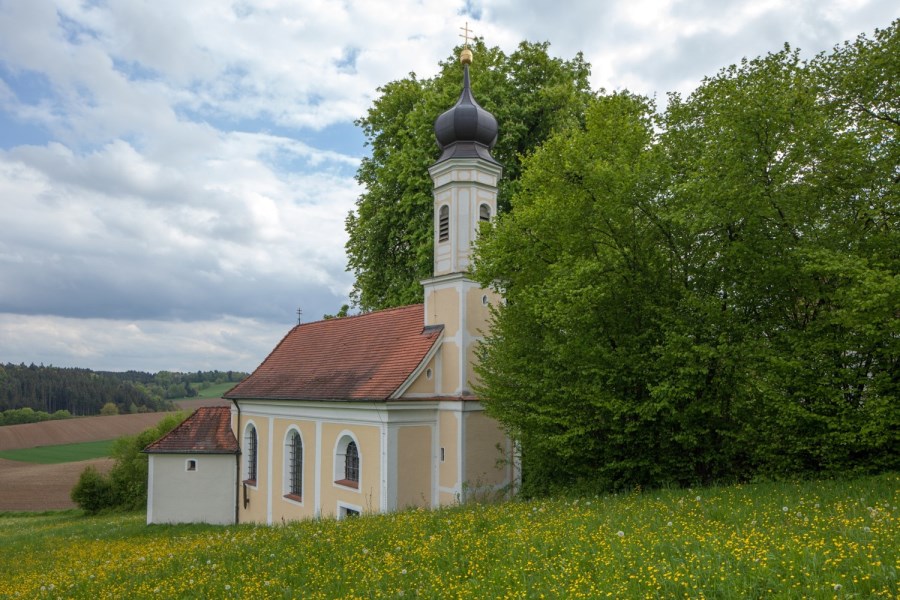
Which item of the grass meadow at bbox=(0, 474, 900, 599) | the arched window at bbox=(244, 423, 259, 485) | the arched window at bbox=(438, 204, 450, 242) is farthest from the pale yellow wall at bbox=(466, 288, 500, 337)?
the arched window at bbox=(244, 423, 259, 485)

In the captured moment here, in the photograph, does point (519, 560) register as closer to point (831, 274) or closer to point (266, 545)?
point (266, 545)

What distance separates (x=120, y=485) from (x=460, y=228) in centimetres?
2853

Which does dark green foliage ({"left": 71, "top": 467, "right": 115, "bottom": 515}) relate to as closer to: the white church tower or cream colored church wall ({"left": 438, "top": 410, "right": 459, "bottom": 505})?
cream colored church wall ({"left": 438, "top": 410, "right": 459, "bottom": 505})

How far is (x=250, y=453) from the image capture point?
24.6 m

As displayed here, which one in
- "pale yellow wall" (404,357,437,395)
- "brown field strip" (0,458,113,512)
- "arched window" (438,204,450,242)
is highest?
"arched window" (438,204,450,242)

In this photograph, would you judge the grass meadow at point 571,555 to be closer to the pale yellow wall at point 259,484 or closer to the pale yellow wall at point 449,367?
the pale yellow wall at point 449,367

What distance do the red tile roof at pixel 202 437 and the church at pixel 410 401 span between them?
265 cm

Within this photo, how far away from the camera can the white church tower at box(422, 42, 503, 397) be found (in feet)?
59.4

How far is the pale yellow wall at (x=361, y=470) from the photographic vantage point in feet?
57.2

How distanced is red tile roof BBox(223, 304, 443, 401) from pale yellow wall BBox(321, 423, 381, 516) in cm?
102

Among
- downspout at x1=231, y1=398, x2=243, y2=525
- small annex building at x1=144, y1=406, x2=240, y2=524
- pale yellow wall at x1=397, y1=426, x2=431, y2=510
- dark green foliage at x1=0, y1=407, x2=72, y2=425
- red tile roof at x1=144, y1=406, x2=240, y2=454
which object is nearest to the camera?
pale yellow wall at x1=397, y1=426, x2=431, y2=510

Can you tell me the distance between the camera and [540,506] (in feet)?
36.7

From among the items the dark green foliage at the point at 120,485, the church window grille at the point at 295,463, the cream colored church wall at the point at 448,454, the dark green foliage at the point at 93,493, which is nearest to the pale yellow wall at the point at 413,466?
the cream colored church wall at the point at 448,454

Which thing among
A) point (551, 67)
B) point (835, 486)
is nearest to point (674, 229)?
point (835, 486)
